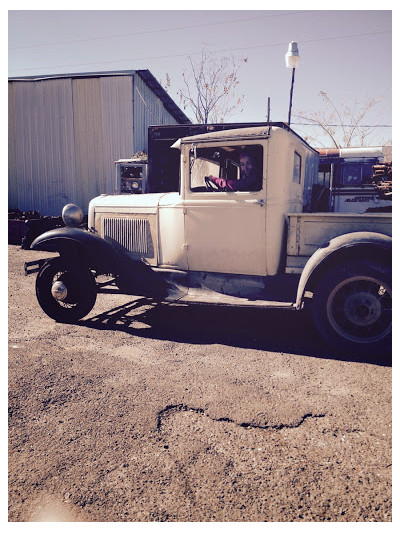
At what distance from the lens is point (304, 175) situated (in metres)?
4.56

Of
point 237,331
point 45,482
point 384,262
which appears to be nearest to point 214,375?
point 237,331

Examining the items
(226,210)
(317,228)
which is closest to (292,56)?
(226,210)

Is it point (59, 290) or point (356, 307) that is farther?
point (59, 290)

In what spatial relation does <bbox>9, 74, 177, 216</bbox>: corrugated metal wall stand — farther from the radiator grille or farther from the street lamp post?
the radiator grille

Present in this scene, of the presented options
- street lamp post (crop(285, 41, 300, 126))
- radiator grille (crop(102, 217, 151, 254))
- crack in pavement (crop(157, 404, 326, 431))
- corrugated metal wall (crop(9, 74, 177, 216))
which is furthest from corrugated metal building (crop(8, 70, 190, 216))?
crack in pavement (crop(157, 404, 326, 431))

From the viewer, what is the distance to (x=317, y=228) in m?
3.66

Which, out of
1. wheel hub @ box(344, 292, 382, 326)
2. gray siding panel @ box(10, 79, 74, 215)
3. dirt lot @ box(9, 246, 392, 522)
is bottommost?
dirt lot @ box(9, 246, 392, 522)

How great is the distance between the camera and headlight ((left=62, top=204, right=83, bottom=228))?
15.6 ft

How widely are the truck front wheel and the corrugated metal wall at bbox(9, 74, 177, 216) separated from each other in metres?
10.3

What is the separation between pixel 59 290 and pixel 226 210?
216 centimetres

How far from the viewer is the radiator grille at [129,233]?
454 cm

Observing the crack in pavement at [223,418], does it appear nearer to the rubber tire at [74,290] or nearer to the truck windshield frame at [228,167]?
the rubber tire at [74,290]

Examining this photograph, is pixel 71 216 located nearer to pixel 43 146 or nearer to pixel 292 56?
pixel 292 56

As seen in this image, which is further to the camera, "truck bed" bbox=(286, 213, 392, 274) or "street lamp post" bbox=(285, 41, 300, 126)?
"street lamp post" bbox=(285, 41, 300, 126)
